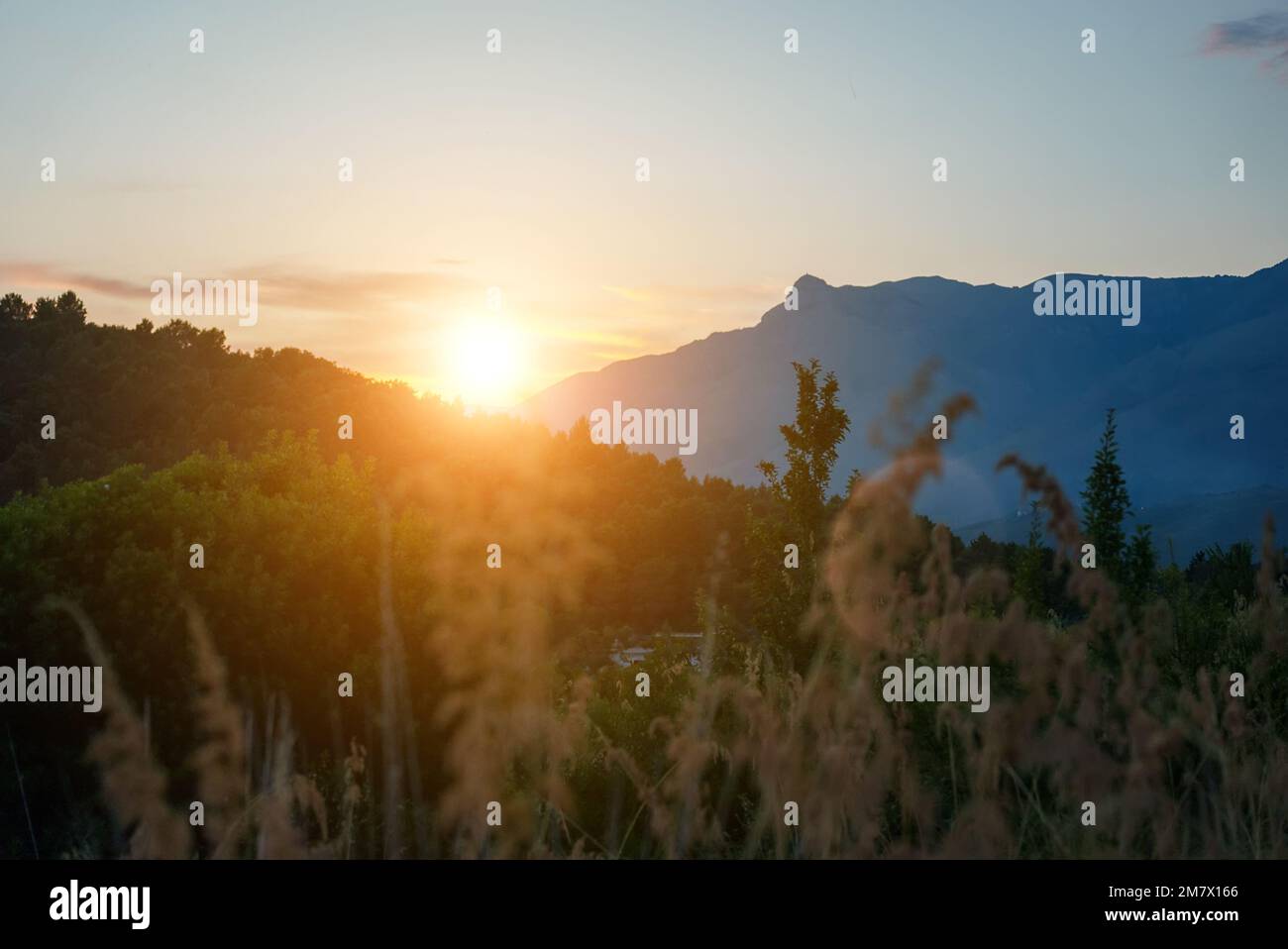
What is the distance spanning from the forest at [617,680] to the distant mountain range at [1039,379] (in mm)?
29362

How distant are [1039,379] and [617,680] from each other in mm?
106359

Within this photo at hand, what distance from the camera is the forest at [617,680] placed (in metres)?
2.60

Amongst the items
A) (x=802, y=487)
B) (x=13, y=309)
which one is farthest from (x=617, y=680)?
(x=13, y=309)

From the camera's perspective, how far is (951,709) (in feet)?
9.16

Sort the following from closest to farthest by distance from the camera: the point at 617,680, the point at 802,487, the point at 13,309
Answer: the point at 617,680
the point at 802,487
the point at 13,309

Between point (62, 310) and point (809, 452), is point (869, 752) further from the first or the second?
point (62, 310)

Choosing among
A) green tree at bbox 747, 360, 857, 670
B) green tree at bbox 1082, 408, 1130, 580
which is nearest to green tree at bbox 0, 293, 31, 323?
green tree at bbox 747, 360, 857, 670

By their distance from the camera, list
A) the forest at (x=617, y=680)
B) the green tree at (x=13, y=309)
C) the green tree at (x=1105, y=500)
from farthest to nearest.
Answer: the green tree at (x=13, y=309)
the green tree at (x=1105, y=500)
the forest at (x=617, y=680)

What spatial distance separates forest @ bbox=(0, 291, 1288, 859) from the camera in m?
2.60

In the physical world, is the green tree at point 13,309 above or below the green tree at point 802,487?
above

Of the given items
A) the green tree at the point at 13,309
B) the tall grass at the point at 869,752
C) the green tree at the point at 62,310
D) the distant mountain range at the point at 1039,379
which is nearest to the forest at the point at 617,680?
the tall grass at the point at 869,752

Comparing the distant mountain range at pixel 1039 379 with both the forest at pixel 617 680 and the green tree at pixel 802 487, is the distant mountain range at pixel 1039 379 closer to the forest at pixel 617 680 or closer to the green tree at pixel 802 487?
the green tree at pixel 802 487

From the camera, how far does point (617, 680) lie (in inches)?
271

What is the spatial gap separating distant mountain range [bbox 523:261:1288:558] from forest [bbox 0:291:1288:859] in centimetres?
2936
